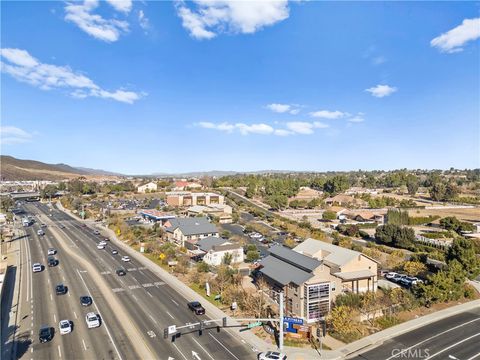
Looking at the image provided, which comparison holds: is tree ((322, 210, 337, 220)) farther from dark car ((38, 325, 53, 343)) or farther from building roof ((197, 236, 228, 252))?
dark car ((38, 325, 53, 343))

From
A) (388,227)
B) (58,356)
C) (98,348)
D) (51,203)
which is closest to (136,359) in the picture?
(98,348)

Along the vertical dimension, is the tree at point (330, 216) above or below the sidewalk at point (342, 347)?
above

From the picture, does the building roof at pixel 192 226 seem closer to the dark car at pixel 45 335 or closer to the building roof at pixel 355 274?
the building roof at pixel 355 274

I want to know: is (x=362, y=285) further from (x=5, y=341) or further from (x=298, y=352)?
(x=5, y=341)

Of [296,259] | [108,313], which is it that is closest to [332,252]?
[296,259]

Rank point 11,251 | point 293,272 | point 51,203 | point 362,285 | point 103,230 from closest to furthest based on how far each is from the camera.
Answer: point 293,272, point 362,285, point 11,251, point 103,230, point 51,203

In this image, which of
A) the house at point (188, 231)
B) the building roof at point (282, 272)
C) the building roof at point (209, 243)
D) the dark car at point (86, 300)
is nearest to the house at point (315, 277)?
the building roof at point (282, 272)
